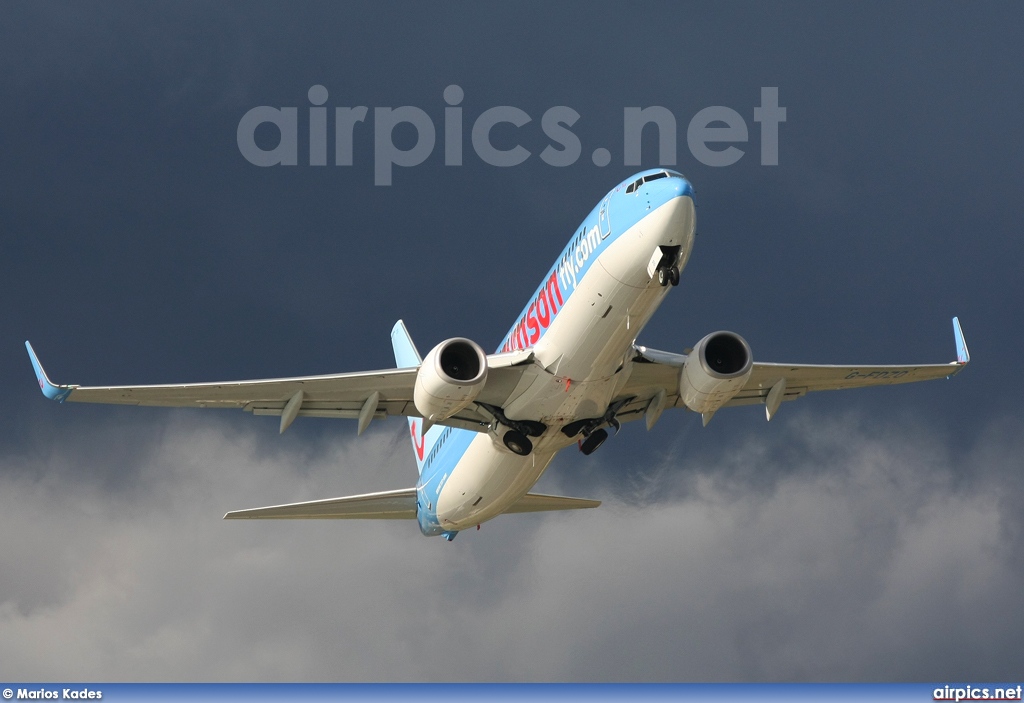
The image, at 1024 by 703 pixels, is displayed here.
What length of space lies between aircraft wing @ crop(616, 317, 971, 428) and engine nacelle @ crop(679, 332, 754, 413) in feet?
3.70

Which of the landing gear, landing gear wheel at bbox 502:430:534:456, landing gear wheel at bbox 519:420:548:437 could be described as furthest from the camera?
landing gear wheel at bbox 502:430:534:456

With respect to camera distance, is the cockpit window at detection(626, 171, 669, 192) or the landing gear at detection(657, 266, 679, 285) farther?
the cockpit window at detection(626, 171, 669, 192)

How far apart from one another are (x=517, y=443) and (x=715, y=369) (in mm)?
5794

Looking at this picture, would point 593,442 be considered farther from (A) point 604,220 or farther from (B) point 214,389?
(B) point 214,389

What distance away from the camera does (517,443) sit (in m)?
39.0

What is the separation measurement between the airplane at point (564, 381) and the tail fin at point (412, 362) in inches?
125

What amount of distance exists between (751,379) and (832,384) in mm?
2787

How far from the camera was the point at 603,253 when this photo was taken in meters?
34.2

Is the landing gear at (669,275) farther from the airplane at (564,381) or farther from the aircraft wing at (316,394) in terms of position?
the aircraft wing at (316,394)

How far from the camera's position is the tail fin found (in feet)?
160

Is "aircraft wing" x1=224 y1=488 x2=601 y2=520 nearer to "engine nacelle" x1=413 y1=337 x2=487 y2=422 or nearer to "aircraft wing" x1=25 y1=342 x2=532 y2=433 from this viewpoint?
"aircraft wing" x1=25 y1=342 x2=532 y2=433

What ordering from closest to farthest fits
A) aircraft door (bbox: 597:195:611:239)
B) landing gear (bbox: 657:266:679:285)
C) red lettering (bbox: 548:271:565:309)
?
1. landing gear (bbox: 657:266:679:285)
2. aircraft door (bbox: 597:195:611:239)
3. red lettering (bbox: 548:271:565:309)

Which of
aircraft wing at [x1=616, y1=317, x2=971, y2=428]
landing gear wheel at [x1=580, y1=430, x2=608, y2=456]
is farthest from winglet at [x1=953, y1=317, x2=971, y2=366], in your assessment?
landing gear wheel at [x1=580, y1=430, x2=608, y2=456]

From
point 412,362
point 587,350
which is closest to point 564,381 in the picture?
point 587,350
